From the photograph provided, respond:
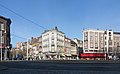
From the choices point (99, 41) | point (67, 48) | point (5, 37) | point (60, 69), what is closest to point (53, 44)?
point (67, 48)

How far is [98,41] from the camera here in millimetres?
→ 184250

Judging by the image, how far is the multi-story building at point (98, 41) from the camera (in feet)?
598

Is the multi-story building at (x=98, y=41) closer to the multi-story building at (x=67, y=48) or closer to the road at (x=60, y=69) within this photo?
the multi-story building at (x=67, y=48)

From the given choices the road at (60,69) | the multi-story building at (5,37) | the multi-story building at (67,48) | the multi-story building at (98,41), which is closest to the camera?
the road at (60,69)

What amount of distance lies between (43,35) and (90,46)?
29732 millimetres

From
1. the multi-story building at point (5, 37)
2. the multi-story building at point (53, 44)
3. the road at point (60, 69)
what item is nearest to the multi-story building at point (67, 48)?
the multi-story building at point (53, 44)

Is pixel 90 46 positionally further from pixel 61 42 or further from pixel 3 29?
pixel 3 29

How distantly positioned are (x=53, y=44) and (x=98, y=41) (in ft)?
109

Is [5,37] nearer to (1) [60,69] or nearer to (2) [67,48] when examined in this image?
(2) [67,48]

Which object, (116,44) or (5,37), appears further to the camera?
(116,44)

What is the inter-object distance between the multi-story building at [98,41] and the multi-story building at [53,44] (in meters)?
17.0

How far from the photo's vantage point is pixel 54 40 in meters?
168

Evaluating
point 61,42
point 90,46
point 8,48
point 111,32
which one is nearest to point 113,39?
point 111,32

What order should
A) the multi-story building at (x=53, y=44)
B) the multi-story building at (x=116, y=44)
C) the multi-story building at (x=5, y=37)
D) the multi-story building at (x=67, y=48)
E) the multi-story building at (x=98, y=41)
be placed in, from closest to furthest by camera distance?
the multi-story building at (x=5, y=37), the multi-story building at (x=53, y=44), the multi-story building at (x=67, y=48), the multi-story building at (x=116, y=44), the multi-story building at (x=98, y=41)
